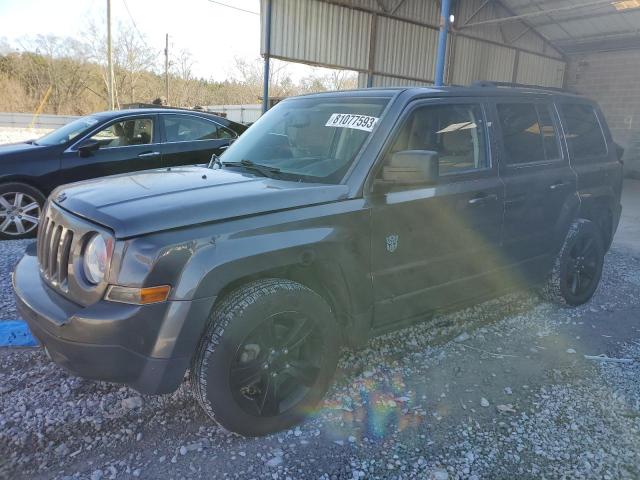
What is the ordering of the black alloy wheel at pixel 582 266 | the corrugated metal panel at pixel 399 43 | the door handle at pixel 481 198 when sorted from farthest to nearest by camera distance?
the corrugated metal panel at pixel 399 43 < the black alloy wheel at pixel 582 266 < the door handle at pixel 481 198

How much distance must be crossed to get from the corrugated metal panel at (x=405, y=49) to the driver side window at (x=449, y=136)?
1185 cm

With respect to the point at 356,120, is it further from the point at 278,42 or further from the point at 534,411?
the point at 278,42

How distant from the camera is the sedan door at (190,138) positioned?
676 cm

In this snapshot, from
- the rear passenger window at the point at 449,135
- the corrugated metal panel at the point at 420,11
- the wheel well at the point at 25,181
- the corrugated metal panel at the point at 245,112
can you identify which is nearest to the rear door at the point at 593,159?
the rear passenger window at the point at 449,135

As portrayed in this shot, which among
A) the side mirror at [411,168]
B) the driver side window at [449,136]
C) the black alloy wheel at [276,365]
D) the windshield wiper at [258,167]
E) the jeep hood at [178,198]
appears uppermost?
the driver side window at [449,136]

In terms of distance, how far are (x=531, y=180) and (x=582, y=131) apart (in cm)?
113

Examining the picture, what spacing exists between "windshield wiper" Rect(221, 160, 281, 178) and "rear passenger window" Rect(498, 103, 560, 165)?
176 centimetres

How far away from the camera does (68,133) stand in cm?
647

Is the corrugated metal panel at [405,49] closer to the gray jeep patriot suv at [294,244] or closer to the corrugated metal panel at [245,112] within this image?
the corrugated metal panel at [245,112]

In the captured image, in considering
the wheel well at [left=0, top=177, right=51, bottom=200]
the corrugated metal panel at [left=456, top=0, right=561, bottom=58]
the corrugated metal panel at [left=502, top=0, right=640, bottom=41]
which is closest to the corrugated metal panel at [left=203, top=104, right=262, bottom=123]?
the corrugated metal panel at [left=456, top=0, right=561, bottom=58]

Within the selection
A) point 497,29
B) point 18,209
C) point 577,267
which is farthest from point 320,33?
point 577,267

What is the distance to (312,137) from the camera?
11.0 feet

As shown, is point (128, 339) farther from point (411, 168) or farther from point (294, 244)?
point (411, 168)

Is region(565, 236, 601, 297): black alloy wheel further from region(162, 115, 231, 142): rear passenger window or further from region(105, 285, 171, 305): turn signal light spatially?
A: region(162, 115, 231, 142): rear passenger window
